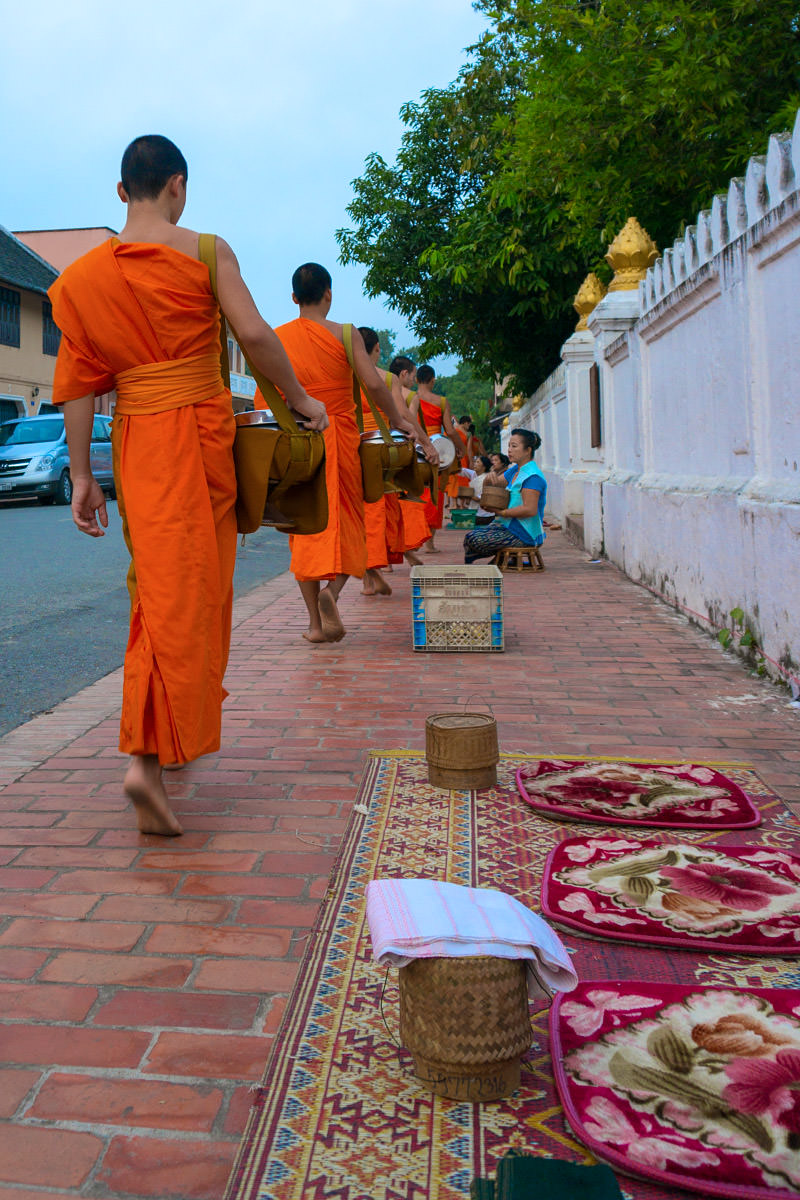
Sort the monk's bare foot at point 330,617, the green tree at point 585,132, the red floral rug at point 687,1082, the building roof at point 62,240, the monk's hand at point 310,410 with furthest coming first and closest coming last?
the building roof at point 62,240 → the green tree at point 585,132 → the monk's bare foot at point 330,617 → the monk's hand at point 310,410 → the red floral rug at point 687,1082

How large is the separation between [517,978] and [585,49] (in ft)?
31.6

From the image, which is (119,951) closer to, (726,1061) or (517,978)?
(517,978)

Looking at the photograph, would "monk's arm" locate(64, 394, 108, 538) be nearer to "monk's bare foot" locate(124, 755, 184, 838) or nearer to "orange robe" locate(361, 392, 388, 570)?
"monk's bare foot" locate(124, 755, 184, 838)

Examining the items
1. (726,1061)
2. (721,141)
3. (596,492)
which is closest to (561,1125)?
(726,1061)

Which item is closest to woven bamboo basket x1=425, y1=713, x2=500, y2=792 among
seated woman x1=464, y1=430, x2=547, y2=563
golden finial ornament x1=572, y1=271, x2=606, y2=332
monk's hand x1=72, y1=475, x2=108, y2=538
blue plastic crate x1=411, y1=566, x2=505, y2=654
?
monk's hand x1=72, y1=475, x2=108, y2=538

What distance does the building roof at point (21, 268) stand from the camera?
2776 centimetres

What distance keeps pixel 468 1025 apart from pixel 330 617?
453cm

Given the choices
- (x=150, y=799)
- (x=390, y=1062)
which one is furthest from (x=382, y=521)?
(x=390, y=1062)

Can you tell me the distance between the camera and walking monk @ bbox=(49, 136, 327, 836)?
312 centimetres

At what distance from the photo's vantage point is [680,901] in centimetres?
259

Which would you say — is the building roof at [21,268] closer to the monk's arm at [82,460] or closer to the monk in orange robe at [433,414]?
the monk in orange robe at [433,414]

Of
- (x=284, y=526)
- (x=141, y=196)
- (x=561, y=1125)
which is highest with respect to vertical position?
(x=141, y=196)

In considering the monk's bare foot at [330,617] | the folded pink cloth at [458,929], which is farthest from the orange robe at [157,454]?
the monk's bare foot at [330,617]

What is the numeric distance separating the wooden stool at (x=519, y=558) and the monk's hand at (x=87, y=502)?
245 inches
